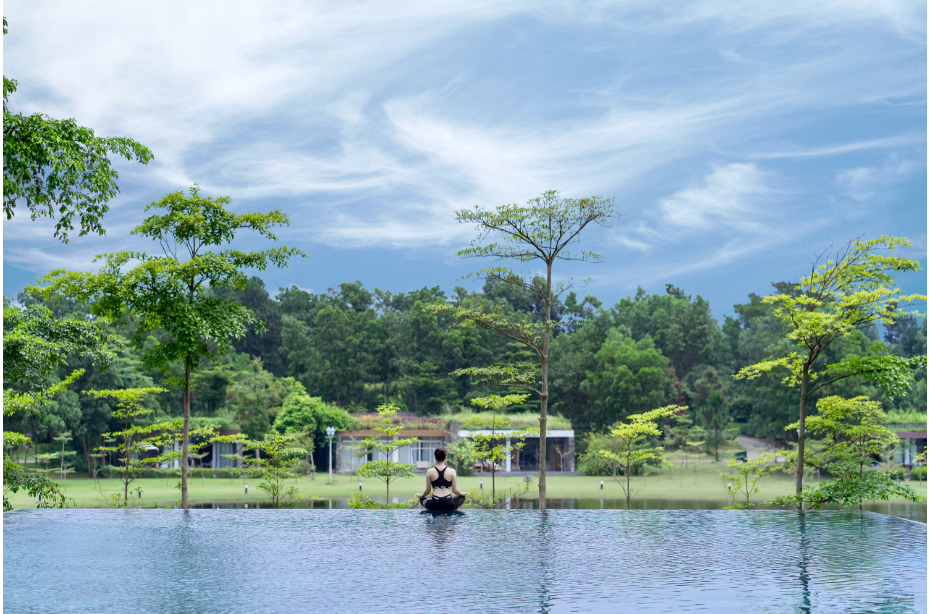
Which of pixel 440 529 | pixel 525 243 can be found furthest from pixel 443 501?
pixel 525 243

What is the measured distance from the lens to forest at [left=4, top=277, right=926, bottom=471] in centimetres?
3738

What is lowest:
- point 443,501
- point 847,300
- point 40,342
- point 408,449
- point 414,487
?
point 414,487

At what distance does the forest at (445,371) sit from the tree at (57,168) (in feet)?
76.2

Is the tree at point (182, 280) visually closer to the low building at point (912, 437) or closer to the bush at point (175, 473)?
the bush at point (175, 473)

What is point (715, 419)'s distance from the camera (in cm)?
4481

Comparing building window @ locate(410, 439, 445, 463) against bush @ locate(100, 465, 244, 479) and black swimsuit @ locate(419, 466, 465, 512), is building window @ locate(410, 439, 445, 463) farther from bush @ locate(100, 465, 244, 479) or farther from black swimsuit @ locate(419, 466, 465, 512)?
black swimsuit @ locate(419, 466, 465, 512)

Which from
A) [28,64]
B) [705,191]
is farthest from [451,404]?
[705,191]

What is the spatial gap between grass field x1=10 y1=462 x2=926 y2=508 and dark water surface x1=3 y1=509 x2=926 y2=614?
56.5ft

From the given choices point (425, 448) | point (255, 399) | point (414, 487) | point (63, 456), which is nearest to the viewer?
point (414, 487)

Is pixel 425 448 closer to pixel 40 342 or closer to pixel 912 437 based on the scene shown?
pixel 912 437

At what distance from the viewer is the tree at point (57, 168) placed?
8289 millimetres

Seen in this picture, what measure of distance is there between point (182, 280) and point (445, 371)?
35.0m

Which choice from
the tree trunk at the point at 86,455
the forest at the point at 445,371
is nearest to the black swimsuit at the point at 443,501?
the forest at the point at 445,371

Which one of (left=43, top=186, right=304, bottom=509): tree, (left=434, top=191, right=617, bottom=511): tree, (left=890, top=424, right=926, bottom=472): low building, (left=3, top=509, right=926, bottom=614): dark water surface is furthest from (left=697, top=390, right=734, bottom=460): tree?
(left=3, top=509, right=926, bottom=614): dark water surface
